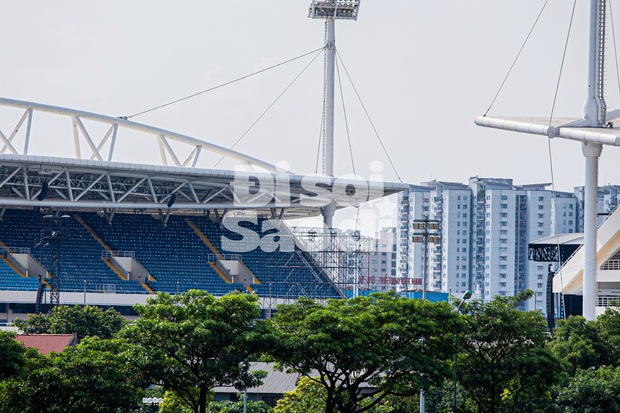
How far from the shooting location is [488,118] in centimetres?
5103

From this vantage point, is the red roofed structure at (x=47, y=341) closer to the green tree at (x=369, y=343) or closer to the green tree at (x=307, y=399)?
the green tree at (x=307, y=399)

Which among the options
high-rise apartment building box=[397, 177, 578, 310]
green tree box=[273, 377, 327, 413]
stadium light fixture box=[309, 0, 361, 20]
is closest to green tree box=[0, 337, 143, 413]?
green tree box=[273, 377, 327, 413]

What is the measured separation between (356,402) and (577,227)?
96980 mm

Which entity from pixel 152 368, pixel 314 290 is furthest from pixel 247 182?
pixel 152 368

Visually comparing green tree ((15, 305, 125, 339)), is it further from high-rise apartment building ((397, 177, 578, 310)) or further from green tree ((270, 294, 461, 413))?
high-rise apartment building ((397, 177, 578, 310))

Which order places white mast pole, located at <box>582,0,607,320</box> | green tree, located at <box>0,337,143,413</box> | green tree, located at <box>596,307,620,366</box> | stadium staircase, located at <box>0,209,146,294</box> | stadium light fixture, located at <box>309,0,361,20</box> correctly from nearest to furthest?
green tree, located at <box>0,337,143,413</box>, green tree, located at <box>596,307,620,366</box>, white mast pole, located at <box>582,0,607,320</box>, stadium staircase, located at <box>0,209,146,294</box>, stadium light fixture, located at <box>309,0,361,20</box>

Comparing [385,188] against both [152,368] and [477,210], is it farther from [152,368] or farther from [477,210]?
[477,210]

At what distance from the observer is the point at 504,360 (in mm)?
33000

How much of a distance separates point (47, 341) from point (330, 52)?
1322 inches

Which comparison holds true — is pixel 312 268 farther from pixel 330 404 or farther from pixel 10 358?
pixel 10 358

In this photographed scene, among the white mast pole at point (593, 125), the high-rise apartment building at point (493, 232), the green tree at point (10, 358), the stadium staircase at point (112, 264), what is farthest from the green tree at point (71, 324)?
the high-rise apartment building at point (493, 232)

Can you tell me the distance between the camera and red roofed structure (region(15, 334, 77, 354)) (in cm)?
3653

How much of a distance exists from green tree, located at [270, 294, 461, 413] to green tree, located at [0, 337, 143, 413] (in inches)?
166

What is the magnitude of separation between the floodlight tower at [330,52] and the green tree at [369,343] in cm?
3283
